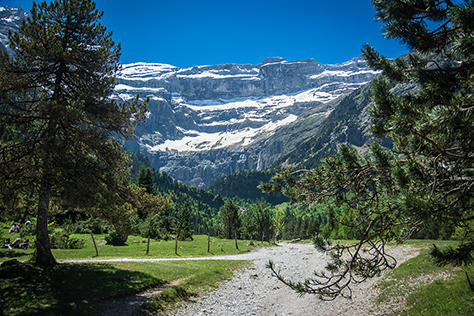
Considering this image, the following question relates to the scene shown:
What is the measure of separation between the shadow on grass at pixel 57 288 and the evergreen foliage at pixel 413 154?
29.2 feet

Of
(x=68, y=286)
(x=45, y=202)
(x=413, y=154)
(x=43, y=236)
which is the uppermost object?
(x=413, y=154)

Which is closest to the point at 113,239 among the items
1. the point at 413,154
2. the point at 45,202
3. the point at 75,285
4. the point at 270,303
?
the point at 45,202

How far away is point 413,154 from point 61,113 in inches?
536

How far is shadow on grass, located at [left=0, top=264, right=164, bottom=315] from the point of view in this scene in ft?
30.4

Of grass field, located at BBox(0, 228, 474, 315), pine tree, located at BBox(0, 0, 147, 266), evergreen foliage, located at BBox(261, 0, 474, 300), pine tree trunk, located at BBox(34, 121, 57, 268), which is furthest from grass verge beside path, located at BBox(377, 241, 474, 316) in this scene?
pine tree trunk, located at BBox(34, 121, 57, 268)

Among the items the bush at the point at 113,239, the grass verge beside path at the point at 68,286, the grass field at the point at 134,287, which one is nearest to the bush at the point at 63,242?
the bush at the point at 113,239

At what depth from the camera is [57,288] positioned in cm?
1095

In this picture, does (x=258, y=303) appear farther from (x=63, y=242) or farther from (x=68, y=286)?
(x=63, y=242)

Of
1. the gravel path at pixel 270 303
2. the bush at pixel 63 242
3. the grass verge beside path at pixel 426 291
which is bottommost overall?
the gravel path at pixel 270 303

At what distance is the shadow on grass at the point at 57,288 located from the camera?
9266 mm

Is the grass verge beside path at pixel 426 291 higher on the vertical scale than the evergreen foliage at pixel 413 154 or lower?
lower

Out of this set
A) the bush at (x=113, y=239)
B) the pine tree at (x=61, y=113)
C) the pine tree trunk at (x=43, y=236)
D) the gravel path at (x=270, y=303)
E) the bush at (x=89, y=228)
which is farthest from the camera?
the bush at (x=89, y=228)

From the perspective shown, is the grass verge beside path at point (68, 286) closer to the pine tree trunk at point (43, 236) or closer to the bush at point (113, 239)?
the pine tree trunk at point (43, 236)

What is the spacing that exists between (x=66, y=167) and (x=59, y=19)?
791 cm
